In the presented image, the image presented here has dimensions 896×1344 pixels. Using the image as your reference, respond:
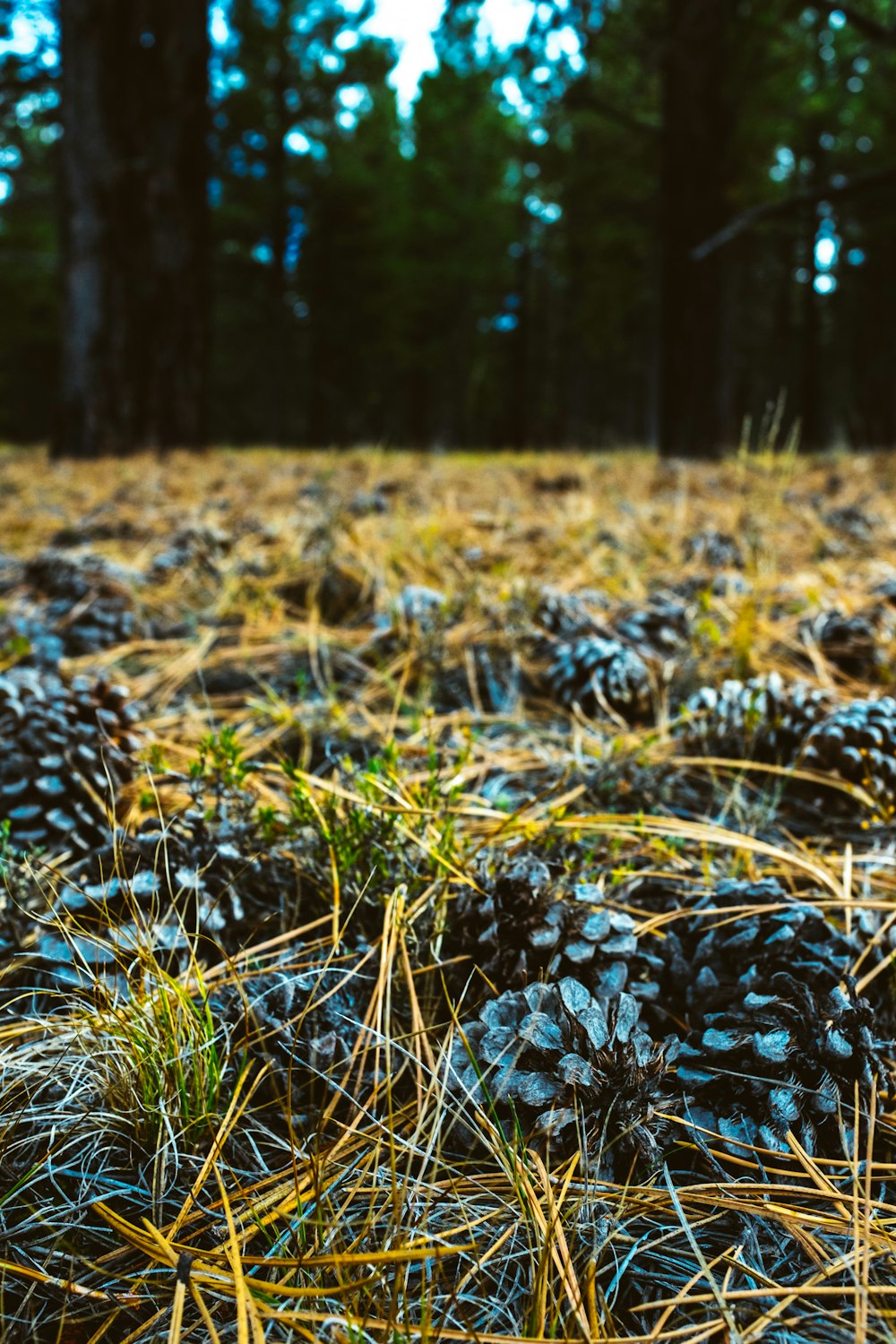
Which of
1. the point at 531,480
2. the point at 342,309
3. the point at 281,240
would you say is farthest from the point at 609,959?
the point at 342,309

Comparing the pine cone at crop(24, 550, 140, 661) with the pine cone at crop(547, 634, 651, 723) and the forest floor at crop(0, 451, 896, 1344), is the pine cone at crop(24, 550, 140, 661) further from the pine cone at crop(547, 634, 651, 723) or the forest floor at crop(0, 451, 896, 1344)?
the pine cone at crop(547, 634, 651, 723)

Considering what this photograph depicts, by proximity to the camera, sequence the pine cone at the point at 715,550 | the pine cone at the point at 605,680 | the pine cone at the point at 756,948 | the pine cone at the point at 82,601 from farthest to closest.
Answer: the pine cone at the point at 715,550, the pine cone at the point at 82,601, the pine cone at the point at 605,680, the pine cone at the point at 756,948

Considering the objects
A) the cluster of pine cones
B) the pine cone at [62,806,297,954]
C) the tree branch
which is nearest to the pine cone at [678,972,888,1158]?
the cluster of pine cones

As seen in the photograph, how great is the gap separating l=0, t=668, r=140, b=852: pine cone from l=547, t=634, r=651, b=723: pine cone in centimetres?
67

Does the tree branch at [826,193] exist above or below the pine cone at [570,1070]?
above

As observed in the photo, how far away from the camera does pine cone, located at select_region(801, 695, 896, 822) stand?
1023 mm

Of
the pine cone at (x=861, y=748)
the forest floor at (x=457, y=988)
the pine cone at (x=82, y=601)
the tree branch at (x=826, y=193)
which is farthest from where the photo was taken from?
the tree branch at (x=826, y=193)

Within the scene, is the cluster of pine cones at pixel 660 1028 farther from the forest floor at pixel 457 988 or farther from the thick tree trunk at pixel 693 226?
the thick tree trunk at pixel 693 226

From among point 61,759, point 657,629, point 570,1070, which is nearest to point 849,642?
point 657,629

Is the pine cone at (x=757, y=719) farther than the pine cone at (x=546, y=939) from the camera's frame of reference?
Yes

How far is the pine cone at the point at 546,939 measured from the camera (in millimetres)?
705

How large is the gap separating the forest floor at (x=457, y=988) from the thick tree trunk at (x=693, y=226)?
15.8 feet

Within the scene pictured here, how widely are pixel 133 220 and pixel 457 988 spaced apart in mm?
6500

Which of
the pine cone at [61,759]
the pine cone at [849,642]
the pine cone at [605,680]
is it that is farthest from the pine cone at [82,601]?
the pine cone at [849,642]
